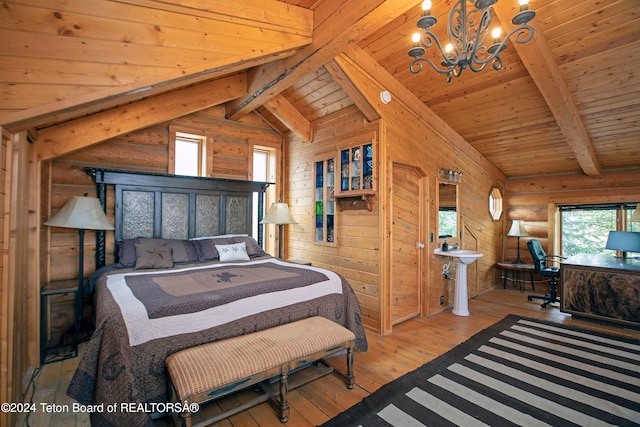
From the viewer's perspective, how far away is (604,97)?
10.8ft

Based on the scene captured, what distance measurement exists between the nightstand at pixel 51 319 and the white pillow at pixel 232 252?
54.2 inches

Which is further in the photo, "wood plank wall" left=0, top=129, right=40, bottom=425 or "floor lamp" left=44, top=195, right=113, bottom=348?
"floor lamp" left=44, top=195, right=113, bottom=348

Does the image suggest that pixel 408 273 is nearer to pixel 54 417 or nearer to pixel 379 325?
pixel 379 325

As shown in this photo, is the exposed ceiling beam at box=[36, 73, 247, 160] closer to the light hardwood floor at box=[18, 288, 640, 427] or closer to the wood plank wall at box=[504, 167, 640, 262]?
the light hardwood floor at box=[18, 288, 640, 427]

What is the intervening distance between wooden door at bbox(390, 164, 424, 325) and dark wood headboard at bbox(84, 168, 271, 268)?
2.10 meters

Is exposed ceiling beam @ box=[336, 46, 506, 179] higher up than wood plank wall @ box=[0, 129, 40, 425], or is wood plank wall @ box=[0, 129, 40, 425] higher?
exposed ceiling beam @ box=[336, 46, 506, 179]

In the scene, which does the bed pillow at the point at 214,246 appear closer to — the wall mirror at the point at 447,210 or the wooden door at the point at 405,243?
the wooden door at the point at 405,243

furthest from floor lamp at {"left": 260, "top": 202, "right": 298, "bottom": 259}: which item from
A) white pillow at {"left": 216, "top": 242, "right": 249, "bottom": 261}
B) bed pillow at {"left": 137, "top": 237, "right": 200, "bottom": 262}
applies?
bed pillow at {"left": 137, "top": 237, "right": 200, "bottom": 262}

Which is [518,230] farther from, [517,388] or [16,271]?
[16,271]

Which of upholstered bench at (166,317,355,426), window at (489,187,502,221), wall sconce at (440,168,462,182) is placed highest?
wall sconce at (440,168,462,182)

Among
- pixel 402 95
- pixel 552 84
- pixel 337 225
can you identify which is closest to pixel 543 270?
pixel 552 84

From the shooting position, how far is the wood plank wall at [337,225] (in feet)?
11.7

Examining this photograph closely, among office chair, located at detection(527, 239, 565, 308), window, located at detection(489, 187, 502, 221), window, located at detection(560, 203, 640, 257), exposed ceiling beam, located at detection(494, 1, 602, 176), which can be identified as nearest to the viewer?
exposed ceiling beam, located at detection(494, 1, 602, 176)

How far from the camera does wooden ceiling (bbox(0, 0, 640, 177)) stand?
62.6 inches
